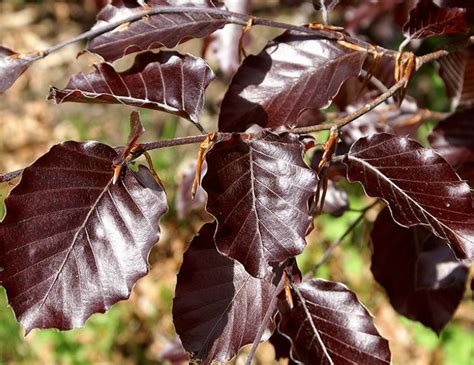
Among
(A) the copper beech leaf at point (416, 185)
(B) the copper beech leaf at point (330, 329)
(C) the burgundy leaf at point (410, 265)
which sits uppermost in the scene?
(A) the copper beech leaf at point (416, 185)

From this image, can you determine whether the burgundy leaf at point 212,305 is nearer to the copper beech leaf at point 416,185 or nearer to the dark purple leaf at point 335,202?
the copper beech leaf at point 416,185

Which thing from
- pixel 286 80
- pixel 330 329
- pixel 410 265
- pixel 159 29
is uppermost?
pixel 159 29

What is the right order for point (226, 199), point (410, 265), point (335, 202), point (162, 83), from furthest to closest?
point (335, 202) < point (410, 265) < point (162, 83) < point (226, 199)

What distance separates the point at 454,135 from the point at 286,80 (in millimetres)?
427

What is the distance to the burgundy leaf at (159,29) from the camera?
2.94 ft

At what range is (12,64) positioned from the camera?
92cm

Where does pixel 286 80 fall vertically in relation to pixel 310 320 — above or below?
above

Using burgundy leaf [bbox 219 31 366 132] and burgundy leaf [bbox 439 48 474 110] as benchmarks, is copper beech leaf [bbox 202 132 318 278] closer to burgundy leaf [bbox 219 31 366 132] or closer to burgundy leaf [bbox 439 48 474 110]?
burgundy leaf [bbox 219 31 366 132]

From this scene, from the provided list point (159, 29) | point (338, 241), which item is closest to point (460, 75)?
point (338, 241)

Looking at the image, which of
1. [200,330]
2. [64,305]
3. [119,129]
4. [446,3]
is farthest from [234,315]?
[119,129]

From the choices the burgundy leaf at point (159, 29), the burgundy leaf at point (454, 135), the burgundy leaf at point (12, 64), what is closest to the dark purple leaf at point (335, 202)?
the burgundy leaf at point (454, 135)

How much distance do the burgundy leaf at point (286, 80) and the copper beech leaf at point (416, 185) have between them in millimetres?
114

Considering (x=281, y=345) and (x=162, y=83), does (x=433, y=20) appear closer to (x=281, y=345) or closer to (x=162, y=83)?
(x=162, y=83)

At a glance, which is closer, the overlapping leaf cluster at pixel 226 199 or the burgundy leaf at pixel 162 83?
the overlapping leaf cluster at pixel 226 199
